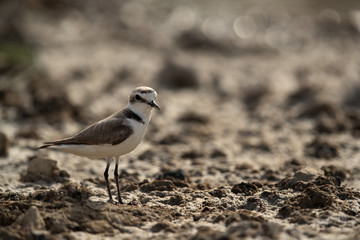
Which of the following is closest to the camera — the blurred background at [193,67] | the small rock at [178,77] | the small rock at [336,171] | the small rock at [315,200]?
the small rock at [315,200]

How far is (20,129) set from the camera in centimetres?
950

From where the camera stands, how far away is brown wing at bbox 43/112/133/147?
607cm

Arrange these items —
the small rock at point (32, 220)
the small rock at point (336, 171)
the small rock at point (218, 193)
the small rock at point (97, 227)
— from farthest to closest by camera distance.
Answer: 1. the small rock at point (336, 171)
2. the small rock at point (218, 193)
3. the small rock at point (97, 227)
4. the small rock at point (32, 220)

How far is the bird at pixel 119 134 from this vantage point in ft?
20.0

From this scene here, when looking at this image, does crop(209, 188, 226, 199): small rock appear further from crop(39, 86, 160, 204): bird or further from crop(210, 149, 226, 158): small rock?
crop(210, 149, 226, 158): small rock

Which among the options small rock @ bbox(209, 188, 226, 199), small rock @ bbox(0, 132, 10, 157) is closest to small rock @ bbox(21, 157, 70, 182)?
small rock @ bbox(0, 132, 10, 157)

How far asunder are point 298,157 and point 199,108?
130 inches

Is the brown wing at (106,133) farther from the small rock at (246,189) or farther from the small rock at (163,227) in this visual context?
the small rock at (246,189)

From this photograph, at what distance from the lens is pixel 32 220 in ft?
16.4

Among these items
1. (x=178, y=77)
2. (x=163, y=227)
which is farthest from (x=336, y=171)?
(x=178, y=77)

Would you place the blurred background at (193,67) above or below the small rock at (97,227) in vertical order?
above

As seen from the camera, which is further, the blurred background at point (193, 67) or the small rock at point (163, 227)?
the blurred background at point (193, 67)

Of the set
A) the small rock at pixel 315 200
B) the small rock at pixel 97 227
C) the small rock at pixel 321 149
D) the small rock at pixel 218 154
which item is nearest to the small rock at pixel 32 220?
the small rock at pixel 97 227

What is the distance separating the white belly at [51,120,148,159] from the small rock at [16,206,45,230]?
1232 millimetres
